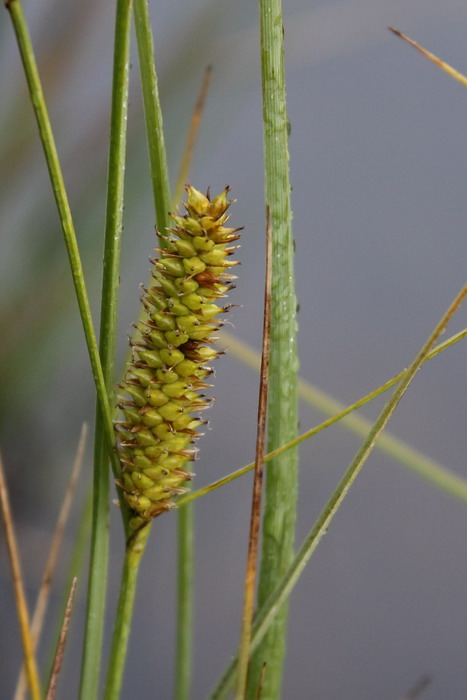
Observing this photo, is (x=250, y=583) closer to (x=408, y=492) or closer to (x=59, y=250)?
(x=59, y=250)

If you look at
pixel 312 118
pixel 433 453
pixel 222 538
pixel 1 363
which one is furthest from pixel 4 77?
pixel 433 453

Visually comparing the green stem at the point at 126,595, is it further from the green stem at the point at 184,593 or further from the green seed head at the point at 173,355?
the green stem at the point at 184,593

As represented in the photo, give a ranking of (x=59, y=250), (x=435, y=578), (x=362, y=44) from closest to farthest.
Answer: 1. (x=59, y=250)
2. (x=435, y=578)
3. (x=362, y=44)

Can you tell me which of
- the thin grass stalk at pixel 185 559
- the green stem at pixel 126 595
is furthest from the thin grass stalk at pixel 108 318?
the thin grass stalk at pixel 185 559

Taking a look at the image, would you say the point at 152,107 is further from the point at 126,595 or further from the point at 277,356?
the point at 126,595

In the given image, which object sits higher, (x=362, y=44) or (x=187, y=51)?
(x=362, y=44)

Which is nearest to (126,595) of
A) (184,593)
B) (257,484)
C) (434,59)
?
(257,484)

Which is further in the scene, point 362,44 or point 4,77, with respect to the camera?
point 362,44
